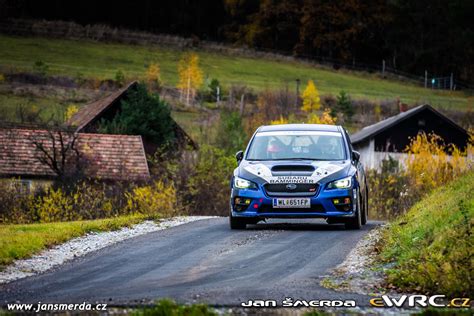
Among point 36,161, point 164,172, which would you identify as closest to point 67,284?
point 164,172

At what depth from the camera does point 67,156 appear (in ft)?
166

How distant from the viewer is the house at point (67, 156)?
49.6m

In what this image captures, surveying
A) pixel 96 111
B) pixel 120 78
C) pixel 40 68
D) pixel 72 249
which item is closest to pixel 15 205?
pixel 72 249

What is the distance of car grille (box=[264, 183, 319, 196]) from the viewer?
17.2 metres

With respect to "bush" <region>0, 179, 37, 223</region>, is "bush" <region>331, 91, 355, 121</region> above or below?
above

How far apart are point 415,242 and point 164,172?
115ft

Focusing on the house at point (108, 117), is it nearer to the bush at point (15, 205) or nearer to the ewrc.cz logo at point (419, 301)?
the bush at point (15, 205)

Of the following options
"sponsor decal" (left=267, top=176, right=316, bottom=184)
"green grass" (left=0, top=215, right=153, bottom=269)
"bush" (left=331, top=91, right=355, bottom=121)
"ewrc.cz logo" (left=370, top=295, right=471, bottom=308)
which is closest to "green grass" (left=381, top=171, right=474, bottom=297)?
"ewrc.cz logo" (left=370, top=295, right=471, bottom=308)

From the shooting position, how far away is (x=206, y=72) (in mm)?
101188

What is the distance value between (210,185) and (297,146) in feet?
82.8

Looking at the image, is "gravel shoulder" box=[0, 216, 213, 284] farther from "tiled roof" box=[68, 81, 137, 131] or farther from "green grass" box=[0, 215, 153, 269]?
"tiled roof" box=[68, 81, 137, 131]

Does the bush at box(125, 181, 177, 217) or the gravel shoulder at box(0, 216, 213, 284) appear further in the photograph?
the bush at box(125, 181, 177, 217)

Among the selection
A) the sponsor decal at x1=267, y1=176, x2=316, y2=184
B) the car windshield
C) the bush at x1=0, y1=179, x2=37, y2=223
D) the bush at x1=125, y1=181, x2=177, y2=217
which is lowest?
the bush at x1=0, y1=179, x2=37, y2=223

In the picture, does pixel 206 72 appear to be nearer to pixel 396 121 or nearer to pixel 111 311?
pixel 396 121
